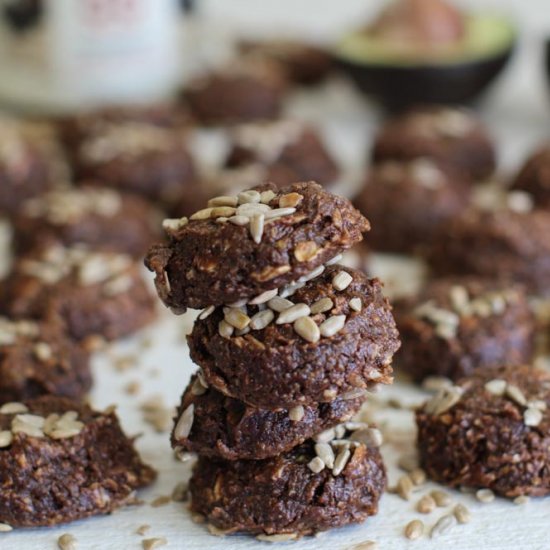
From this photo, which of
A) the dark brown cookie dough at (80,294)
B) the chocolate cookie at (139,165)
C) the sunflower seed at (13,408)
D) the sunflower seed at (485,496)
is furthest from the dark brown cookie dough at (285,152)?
the sunflower seed at (485,496)

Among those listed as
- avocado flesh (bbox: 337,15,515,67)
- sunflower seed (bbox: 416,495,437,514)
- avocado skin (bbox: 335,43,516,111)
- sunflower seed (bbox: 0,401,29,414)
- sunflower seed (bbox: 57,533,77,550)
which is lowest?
sunflower seed (bbox: 416,495,437,514)

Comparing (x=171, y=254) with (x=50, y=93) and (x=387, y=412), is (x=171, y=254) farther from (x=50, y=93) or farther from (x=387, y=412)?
(x=50, y=93)

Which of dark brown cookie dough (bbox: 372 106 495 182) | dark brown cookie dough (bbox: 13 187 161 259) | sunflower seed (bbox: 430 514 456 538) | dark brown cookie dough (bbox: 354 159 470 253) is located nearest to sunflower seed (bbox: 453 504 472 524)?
sunflower seed (bbox: 430 514 456 538)

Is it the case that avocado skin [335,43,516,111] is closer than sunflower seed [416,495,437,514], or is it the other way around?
sunflower seed [416,495,437,514]

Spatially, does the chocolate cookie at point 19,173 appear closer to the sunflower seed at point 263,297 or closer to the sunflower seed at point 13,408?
the sunflower seed at point 13,408

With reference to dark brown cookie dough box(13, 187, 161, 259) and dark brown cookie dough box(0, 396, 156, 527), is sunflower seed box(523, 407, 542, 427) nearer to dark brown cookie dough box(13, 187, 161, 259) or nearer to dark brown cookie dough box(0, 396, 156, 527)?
dark brown cookie dough box(0, 396, 156, 527)

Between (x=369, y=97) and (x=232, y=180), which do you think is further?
(x=369, y=97)

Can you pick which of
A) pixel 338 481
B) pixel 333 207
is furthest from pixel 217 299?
pixel 338 481
